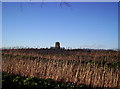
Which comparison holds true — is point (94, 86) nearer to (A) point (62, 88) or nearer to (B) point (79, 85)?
(B) point (79, 85)

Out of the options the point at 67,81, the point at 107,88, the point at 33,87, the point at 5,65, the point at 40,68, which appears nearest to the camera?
the point at 33,87

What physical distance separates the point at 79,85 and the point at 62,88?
0.87 meters

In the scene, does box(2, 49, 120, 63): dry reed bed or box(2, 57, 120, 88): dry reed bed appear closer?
box(2, 57, 120, 88): dry reed bed

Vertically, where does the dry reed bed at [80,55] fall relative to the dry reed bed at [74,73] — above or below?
above

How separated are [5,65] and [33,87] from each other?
3602mm

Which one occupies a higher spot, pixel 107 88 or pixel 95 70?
pixel 95 70

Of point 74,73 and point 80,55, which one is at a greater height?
point 80,55

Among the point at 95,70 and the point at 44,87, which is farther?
the point at 95,70

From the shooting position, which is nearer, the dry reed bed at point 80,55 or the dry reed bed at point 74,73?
the dry reed bed at point 74,73

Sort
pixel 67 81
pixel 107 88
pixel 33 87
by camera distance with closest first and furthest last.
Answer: pixel 33 87
pixel 107 88
pixel 67 81

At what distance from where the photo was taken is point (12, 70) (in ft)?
32.6

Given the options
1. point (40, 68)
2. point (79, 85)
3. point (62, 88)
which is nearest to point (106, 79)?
point (79, 85)

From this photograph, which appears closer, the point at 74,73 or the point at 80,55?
the point at 74,73

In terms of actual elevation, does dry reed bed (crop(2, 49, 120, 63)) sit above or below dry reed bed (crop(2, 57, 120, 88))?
above
